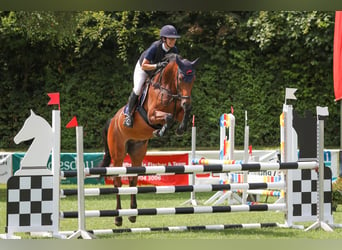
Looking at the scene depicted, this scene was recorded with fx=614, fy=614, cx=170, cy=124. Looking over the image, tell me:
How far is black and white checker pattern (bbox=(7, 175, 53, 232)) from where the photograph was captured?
11.1ft

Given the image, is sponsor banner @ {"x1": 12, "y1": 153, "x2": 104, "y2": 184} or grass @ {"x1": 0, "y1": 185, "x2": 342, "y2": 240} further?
sponsor banner @ {"x1": 12, "y1": 153, "x2": 104, "y2": 184}

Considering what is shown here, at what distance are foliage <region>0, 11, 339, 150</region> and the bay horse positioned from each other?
6.92m

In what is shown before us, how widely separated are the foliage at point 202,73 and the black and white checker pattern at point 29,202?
855 cm

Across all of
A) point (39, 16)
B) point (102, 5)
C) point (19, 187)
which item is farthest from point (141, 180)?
point (102, 5)

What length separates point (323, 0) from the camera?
69 cm

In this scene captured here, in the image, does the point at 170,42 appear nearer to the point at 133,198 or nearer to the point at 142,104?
the point at 142,104

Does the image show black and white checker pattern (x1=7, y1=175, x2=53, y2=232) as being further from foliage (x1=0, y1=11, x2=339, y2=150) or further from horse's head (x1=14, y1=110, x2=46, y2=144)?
foliage (x1=0, y1=11, x2=339, y2=150)

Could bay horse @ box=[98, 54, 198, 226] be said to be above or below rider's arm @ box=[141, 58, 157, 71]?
below

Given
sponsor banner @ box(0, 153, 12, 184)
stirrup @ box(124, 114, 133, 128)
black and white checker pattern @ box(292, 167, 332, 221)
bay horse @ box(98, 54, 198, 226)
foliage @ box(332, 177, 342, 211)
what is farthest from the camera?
sponsor banner @ box(0, 153, 12, 184)

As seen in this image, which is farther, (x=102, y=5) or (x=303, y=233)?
(x=303, y=233)

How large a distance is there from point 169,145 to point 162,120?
292 inches

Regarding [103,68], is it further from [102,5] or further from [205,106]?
[102,5]

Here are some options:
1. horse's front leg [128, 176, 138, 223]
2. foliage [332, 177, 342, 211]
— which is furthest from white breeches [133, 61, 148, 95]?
foliage [332, 177, 342, 211]

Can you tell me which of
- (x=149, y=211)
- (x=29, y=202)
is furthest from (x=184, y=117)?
(x=29, y=202)
